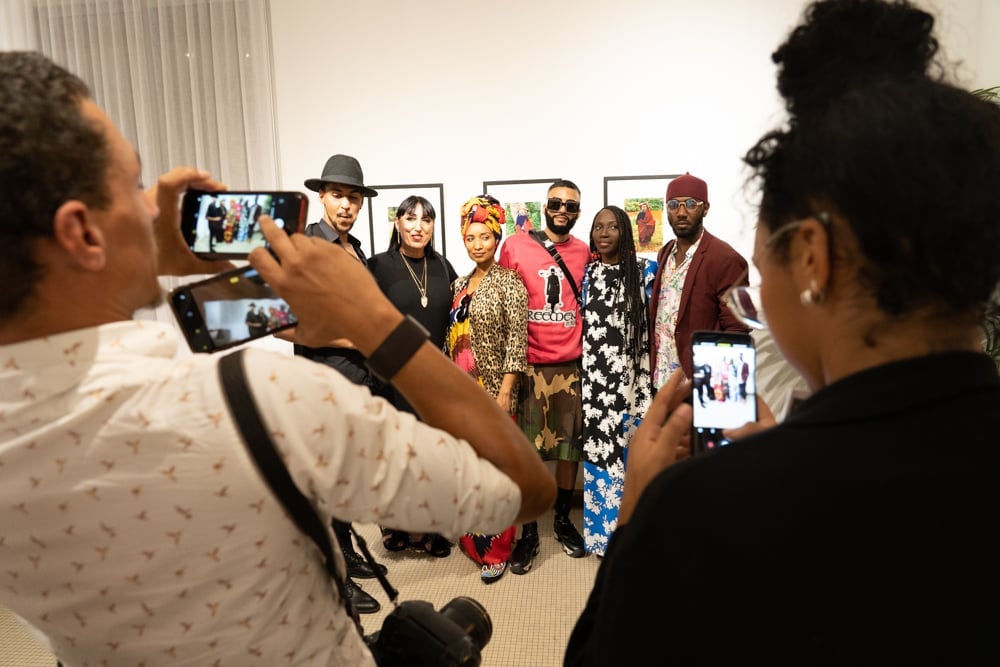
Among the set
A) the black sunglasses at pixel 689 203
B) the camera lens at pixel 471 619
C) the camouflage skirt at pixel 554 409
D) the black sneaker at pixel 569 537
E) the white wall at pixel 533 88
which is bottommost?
the black sneaker at pixel 569 537

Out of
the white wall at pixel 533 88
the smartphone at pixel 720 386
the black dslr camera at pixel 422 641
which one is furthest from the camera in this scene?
the white wall at pixel 533 88

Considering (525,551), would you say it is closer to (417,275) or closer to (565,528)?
(565,528)

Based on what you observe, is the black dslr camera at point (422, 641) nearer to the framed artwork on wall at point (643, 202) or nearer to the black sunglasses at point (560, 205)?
the black sunglasses at point (560, 205)

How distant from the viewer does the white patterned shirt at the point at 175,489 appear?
0.57 meters

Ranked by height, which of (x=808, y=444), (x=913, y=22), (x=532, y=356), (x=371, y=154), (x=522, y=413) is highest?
(x=371, y=154)

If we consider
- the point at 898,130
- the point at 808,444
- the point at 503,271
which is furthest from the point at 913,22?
the point at 503,271

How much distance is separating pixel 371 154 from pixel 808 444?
3629mm

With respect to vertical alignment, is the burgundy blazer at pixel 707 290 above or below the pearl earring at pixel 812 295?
below

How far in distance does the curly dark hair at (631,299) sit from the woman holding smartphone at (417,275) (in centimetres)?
86

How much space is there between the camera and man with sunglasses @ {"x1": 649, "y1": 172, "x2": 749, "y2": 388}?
106 inches

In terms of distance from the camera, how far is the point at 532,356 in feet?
9.96

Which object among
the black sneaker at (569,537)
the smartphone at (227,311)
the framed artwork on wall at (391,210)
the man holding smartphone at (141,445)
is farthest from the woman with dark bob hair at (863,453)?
the framed artwork on wall at (391,210)

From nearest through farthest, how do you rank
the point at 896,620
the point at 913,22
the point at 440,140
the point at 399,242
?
the point at 896,620 < the point at 913,22 < the point at 399,242 < the point at 440,140

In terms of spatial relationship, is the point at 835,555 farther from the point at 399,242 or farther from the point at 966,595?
the point at 399,242
